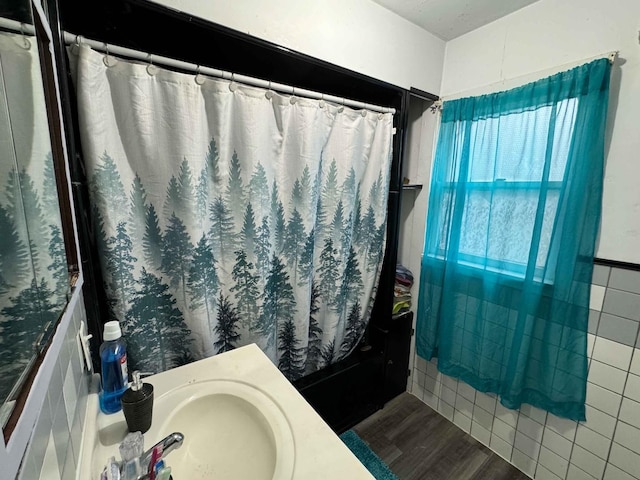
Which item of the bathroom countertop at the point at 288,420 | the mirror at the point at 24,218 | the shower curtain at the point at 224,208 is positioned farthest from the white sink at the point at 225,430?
the mirror at the point at 24,218

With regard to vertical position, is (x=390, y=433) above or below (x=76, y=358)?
below

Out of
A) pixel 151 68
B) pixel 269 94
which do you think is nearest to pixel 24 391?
pixel 151 68

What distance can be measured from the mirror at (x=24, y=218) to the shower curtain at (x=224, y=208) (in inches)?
14.2

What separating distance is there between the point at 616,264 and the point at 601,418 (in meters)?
0.66

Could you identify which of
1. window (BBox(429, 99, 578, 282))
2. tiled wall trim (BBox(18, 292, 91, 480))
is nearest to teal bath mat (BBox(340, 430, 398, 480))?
window (BBox(429, 99, 578, 282))

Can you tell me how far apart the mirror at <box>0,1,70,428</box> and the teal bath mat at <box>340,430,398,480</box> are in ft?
5.16

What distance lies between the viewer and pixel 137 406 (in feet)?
2.24

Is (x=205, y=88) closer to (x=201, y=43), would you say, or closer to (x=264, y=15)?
(x=201, y=43)

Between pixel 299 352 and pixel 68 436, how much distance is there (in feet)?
3.38

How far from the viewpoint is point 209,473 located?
0.75 m

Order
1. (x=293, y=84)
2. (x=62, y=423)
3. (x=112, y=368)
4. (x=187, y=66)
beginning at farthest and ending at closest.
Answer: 1. (x=293, y=84)
2. (x=187, y=66)
3. (x=112, y=368)
4. (x=62, y=423)

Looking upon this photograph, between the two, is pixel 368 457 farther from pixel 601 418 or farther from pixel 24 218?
pixel 24 218

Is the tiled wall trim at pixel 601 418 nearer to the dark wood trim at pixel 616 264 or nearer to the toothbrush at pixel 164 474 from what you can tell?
the dark wood trim at pixel 616 264

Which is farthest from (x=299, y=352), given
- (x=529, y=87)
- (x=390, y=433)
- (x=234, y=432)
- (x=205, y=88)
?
(x=529, y=87)
